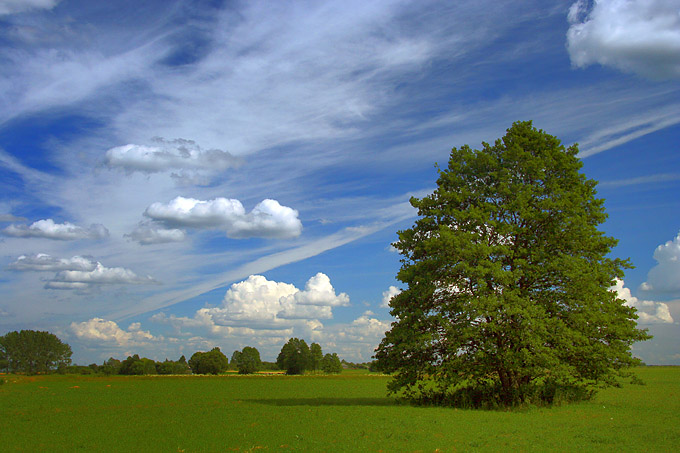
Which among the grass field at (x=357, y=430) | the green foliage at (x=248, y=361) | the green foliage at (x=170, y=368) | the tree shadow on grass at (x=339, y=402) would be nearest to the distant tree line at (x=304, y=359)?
the green foliage at (x=248, y=361)

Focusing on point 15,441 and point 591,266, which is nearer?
point 15,441

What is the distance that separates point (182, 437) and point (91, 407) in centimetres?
2150

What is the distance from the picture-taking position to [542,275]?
28.1 m

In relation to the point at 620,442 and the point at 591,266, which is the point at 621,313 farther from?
the point at 620,442

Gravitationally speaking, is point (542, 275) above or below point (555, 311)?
above

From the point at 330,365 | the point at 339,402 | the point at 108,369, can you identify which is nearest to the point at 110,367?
the point at 108,369

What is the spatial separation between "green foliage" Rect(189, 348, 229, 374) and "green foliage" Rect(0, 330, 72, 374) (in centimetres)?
4671

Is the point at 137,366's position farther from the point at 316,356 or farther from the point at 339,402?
the point at 339,402

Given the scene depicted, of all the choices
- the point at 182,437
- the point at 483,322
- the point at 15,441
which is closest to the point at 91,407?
the point at 15,441

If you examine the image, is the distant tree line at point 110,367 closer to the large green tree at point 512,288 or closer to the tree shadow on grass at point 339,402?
the tree shadow on grass at point 339,402

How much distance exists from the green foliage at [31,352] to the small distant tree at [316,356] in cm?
8267

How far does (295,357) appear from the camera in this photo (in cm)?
14662

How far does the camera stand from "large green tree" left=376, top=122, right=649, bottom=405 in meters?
26.6

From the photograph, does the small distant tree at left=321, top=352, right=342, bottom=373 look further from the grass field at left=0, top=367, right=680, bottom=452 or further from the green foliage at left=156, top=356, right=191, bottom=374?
the grass field at left=0, top=367, right=680, bottom=452
